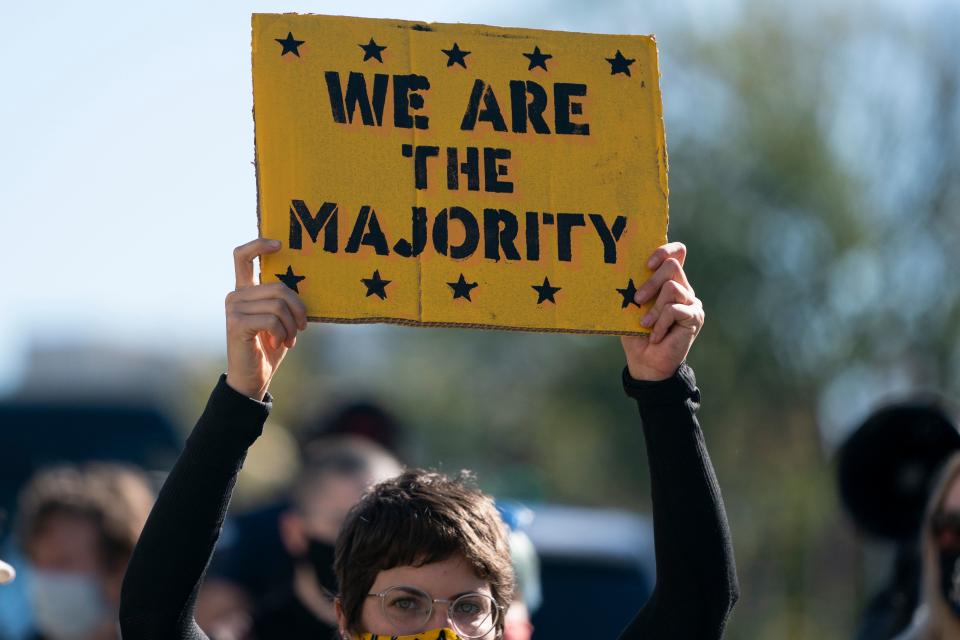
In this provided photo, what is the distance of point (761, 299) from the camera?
19.6 m

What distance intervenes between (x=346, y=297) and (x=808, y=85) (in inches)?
720

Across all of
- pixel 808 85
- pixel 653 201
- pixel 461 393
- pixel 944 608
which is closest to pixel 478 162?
pixel 653 201

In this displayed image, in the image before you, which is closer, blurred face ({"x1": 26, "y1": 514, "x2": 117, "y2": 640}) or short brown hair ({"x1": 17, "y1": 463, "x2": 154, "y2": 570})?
blurred face ({"x1": 26, "y1": 514, "x2": 117, "y2": 640})

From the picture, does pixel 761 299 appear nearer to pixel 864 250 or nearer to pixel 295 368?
pixel 864 250

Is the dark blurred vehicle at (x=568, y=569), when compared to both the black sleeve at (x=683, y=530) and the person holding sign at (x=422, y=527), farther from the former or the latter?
the black sleeve at (x=683, y=530)

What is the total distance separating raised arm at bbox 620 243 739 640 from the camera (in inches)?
123

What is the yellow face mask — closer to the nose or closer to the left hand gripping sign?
the nose

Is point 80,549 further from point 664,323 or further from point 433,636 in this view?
point 664,323

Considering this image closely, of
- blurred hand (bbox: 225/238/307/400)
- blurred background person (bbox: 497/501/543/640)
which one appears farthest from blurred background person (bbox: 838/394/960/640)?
blurred hand (bbox: 225/238/307/400)

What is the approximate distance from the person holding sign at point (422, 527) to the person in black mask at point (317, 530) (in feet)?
5.96

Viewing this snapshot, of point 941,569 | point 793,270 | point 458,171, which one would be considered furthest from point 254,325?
point 793,270

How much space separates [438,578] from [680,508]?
19.7 inches

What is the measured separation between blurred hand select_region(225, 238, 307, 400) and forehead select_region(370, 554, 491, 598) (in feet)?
1.48

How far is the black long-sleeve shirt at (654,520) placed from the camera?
3.05 metres
